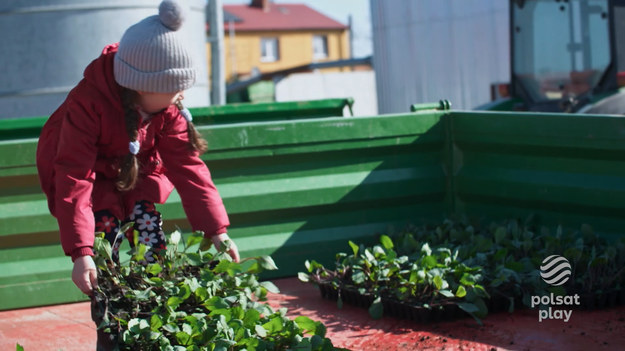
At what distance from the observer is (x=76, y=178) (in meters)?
3.28

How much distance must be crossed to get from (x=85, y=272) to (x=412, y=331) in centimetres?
158

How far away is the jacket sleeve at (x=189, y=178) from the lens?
3645 millimetres

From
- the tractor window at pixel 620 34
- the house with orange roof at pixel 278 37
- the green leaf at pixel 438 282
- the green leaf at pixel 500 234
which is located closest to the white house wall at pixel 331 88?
the tractor window at pixel 620 34

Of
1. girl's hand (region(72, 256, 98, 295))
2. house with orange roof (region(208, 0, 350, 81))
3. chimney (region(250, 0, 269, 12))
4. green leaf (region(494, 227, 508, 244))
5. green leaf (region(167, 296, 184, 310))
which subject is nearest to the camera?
girl's hand (region(72, 256, 98, 295))

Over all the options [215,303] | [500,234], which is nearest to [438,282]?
[500,234]

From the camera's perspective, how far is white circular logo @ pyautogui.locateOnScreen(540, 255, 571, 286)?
4.21 metres

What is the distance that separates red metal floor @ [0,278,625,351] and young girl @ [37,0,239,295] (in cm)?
75

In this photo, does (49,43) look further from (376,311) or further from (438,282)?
(438,282)

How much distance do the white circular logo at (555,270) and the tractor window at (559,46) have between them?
4.08 m

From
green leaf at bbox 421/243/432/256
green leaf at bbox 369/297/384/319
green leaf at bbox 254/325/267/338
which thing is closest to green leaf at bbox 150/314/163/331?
green leaf at bbox 254/325/267/338

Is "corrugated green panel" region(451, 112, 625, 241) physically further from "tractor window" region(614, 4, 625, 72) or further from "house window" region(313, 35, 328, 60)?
"house window" region(313, 35, 328, 60)

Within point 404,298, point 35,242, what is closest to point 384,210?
point 404,298

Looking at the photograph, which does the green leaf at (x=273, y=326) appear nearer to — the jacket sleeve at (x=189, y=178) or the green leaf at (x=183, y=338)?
the green leaf at (x=183, y=338)

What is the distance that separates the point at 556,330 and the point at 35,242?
9.17ft
